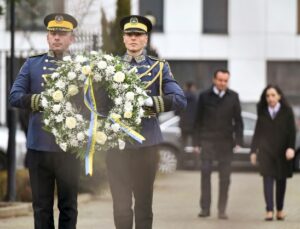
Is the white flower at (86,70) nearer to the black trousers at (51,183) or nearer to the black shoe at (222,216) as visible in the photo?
the black trousers at (51,183)

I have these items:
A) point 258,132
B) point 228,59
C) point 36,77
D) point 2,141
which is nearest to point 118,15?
point 2,141

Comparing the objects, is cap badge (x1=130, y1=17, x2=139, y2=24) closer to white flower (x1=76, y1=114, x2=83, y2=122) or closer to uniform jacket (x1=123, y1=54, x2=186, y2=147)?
uniform jacket (x1=123, y1=54, x2=186, y2=147)

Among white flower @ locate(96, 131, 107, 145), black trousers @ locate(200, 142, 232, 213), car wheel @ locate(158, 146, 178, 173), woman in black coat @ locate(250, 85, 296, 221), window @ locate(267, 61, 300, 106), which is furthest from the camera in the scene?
window @ locate(267, 61, 300, 106)

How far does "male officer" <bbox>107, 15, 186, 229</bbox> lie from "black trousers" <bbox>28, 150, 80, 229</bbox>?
302 millimetres

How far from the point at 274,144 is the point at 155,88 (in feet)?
17.0

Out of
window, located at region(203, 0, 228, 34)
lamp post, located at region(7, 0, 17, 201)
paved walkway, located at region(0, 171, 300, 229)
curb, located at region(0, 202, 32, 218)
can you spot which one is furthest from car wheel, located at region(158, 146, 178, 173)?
window, located at region(203, 0, 228, 34)

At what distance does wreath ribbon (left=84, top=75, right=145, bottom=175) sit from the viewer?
8.26m

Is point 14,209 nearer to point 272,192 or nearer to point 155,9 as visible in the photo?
point 272,192

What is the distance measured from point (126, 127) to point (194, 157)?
49.2ft

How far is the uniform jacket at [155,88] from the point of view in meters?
8.65

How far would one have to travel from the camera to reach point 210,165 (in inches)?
548

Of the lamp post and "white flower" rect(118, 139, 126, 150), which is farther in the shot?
the lamp post

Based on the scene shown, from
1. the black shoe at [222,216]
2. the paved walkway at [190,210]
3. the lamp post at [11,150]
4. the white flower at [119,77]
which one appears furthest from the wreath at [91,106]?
the lamp post at [11,150]

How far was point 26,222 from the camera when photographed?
12703 millimetres
